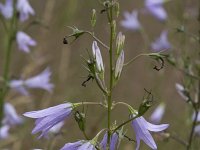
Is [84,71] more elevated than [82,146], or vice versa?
[82,146]

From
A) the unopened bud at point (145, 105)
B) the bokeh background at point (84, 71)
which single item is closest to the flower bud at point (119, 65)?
the unopened bud at point (145, 105)

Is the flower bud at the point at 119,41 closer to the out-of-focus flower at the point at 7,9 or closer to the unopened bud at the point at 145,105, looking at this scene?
the unopened bud at the point at 145,105

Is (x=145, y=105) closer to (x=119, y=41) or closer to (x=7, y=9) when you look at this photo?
(x=119, y=41)

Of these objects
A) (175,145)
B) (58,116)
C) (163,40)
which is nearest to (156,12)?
(163,40)

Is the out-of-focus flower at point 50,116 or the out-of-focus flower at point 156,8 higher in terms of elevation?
the out-of-focus flower at point 50,116

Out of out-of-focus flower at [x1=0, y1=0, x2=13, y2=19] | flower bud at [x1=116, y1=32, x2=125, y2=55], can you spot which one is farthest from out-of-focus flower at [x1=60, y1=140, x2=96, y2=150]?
out-of-focus flower at [x1=0, y1=0, x2=13, y2=19]

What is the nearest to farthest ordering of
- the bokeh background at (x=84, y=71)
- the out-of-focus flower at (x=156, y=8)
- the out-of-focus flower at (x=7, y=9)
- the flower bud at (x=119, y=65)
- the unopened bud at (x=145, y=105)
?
the unopened bud at (x=145, y=105) < the flower bud at (x=119, y=65) < the out-of-focus flower at (x=7, y=9) < the bokeh background at (x=84, y=71) < the out-of-focus flower at (x=156, y=8)

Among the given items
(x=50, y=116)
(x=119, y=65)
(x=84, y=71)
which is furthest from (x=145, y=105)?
(x=84, y=71)

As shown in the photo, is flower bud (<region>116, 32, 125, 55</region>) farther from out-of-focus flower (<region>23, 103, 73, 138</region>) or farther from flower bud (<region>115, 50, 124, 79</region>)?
out-of-focus flower (<region>23, 103, 73, 138</region>)
